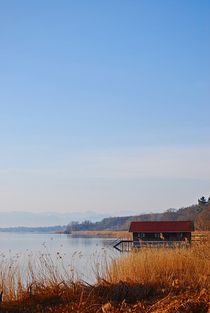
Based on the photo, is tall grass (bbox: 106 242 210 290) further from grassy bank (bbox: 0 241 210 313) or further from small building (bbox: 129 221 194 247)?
small building (bbox: 129 221 194 247)

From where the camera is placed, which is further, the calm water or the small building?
the small building

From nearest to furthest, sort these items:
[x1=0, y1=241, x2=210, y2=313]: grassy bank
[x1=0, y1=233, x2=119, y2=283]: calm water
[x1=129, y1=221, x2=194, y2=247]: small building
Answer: [x1=0, y1=241, x2=210, y2=313]: grassy bank, [x1=0, y1=233, x2=119, y2=283]: calm water, [x1=129, y1=221, x2=194, y2=247]: small building

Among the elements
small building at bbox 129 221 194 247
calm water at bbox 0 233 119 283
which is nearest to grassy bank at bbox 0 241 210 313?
calm water at bbox 0 233 119 283

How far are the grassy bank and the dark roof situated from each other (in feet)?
79.3

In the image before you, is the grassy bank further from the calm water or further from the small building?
the small building

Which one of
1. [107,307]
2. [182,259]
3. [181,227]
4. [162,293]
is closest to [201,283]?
[162,293]

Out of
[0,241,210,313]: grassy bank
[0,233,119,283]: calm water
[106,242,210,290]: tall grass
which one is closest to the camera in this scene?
[0,241,210,313]: grassy bank

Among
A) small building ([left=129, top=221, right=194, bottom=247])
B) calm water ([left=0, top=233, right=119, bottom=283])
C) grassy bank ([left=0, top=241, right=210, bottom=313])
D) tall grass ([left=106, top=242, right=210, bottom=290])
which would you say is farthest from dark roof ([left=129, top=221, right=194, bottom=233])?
grassy bank ([left=0, top=241, right=210, bottom=313])

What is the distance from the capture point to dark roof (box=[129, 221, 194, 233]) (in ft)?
111

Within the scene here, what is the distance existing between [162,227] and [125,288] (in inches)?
1073

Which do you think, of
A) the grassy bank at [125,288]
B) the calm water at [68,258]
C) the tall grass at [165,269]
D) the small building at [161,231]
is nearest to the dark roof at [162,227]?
the small building at [161,231]

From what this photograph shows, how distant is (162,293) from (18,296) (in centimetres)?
215

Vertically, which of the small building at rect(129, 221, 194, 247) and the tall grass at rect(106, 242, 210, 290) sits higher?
the small building at rect(129, 221, 194, 247)

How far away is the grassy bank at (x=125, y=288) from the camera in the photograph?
6.09 meters
